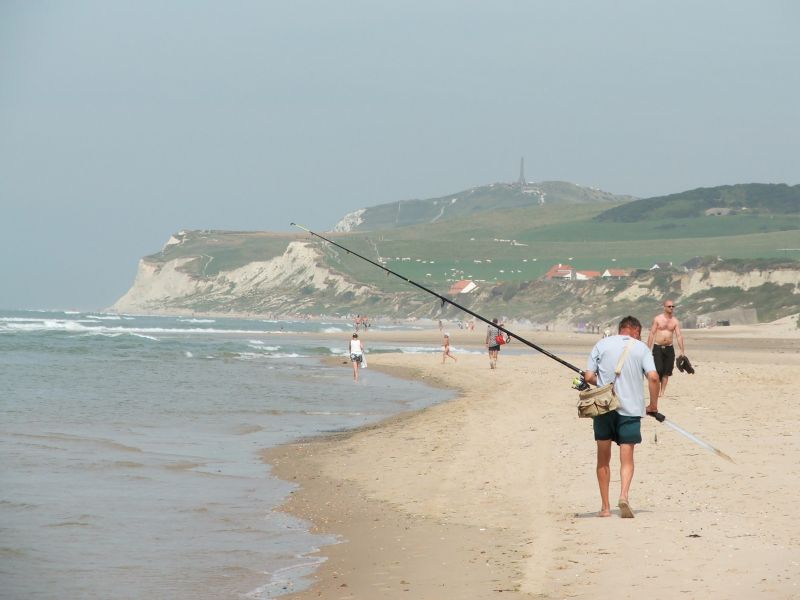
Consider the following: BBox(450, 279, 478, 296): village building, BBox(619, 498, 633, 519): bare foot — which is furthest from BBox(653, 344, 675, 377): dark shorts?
BBox(450, 279, 478, 296): village building

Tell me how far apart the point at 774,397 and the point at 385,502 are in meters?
8.57

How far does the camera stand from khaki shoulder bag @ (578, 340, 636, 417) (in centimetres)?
865

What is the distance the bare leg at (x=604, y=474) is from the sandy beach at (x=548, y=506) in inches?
4.7

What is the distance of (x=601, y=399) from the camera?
8.66 metres

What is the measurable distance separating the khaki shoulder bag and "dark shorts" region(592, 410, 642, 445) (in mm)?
132

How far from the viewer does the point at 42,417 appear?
18797 mm

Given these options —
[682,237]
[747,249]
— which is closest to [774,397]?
[747,249]

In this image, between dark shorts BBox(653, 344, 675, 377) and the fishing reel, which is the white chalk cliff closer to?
dark shorts BBox(653, 344, 675, 377)

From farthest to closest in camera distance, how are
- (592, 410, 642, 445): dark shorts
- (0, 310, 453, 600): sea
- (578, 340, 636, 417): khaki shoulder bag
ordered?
(592, 410, 642, 445): dark shorts, (578, 340, 636, 417): khaki shoulder bag, (0, 310, 453, 600): sea

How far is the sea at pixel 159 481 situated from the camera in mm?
7938

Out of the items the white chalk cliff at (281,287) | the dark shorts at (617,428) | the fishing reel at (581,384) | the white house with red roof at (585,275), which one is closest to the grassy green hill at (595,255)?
the white chalk cliff at (281,287)

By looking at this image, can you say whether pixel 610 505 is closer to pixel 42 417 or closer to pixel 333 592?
pixel 333 592

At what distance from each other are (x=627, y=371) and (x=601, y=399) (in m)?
0.30

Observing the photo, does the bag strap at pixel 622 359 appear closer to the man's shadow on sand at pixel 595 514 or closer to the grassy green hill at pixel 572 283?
the man's shadow on sand at pixel 595 514
